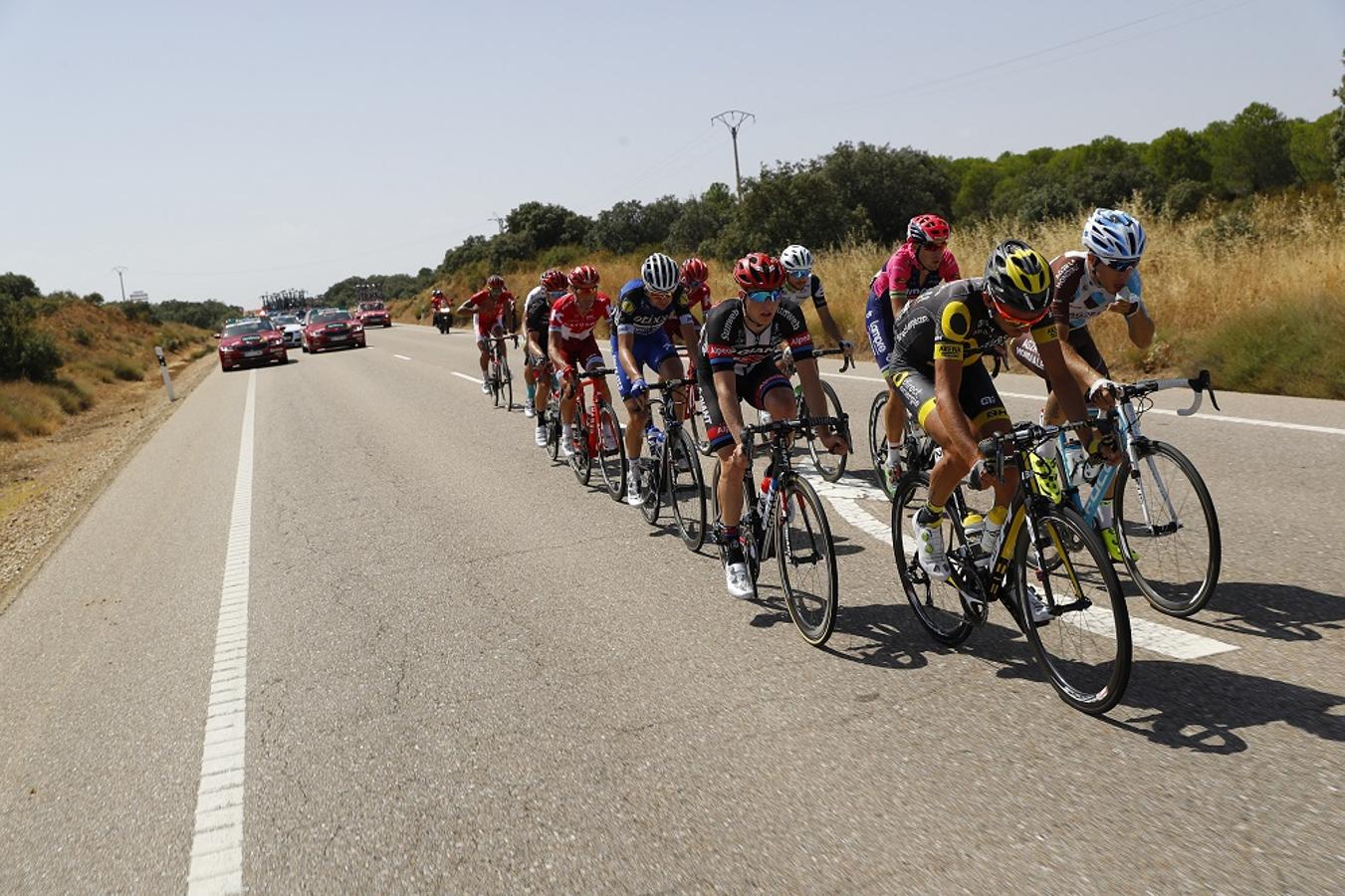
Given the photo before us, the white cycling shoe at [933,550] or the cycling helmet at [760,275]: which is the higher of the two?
the cycling helmet at [760,275]

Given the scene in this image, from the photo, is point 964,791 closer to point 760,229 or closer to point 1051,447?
point 1051,447

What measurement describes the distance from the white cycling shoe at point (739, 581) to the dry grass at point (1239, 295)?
735 cm

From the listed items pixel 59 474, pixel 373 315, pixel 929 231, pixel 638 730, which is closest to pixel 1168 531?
pixel 929 231

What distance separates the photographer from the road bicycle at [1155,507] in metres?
4.53

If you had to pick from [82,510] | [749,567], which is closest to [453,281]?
[82,510]

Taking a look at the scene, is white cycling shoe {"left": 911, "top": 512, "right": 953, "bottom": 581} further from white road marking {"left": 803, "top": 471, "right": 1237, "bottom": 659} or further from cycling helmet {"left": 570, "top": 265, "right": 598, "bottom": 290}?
cycling helmet {"left": 570, "top": 265, "right": 598, "bottom": 290}

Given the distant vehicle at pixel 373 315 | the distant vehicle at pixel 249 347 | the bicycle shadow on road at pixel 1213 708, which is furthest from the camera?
the distant vehicle at pixel 373 315

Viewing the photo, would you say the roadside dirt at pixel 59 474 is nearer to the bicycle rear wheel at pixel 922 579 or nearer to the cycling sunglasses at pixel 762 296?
the cycling sunglasses at pixel 762 296

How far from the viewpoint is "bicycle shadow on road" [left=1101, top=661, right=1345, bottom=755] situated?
11.3 feet

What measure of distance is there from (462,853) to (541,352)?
8144 millimetres

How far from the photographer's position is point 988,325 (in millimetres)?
4480

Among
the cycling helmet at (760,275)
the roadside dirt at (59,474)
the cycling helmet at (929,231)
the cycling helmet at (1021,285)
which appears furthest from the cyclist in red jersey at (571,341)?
the cycling helmet at (1021,285)

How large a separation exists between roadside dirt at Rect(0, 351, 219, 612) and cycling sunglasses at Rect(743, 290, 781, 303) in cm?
592

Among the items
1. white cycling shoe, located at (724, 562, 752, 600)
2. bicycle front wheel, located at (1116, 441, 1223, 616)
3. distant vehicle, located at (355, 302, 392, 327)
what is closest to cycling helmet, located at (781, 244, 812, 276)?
white cycling shoe, located at (724, 562, 752, 600)
